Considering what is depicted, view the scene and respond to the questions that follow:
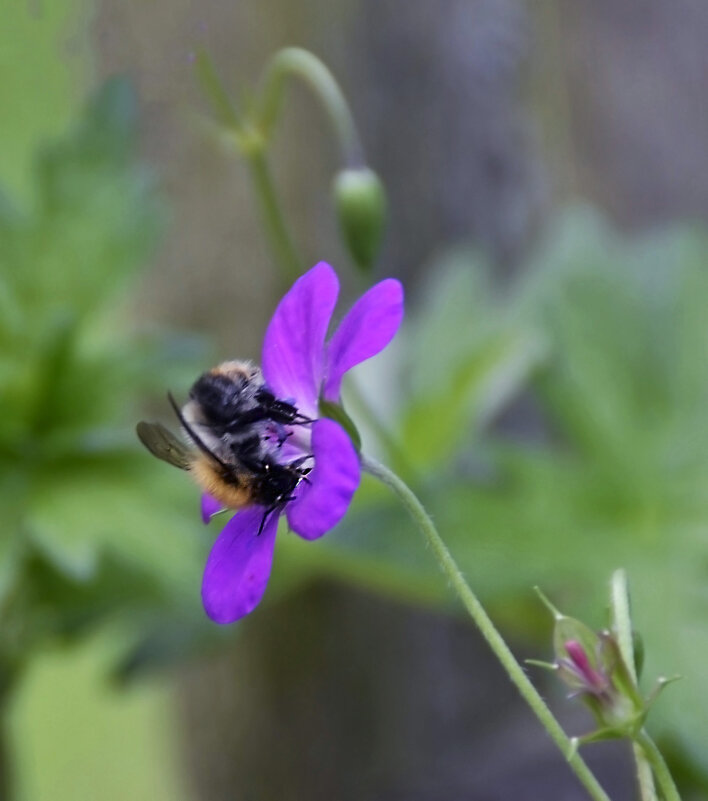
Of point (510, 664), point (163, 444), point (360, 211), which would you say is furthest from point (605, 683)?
point (360, 211)

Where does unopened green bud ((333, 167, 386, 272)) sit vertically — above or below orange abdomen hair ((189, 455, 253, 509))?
above

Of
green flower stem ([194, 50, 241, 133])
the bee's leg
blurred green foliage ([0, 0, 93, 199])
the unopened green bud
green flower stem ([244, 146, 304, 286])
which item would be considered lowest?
the bee's leg

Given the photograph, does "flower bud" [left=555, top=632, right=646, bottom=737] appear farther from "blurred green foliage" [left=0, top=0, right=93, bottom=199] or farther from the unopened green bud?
"blurred green foliage" [left=0, top=0, right=93, bottom=199]

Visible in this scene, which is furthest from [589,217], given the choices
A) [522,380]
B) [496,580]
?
[496,580]

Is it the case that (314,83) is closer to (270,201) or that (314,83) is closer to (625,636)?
(270,201)

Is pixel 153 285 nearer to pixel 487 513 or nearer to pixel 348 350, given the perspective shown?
pixel 487 513

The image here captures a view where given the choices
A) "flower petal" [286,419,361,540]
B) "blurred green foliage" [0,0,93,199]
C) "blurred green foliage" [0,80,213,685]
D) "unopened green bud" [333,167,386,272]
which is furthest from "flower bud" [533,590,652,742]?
"blurred green foliage" [0,0,93,199]
